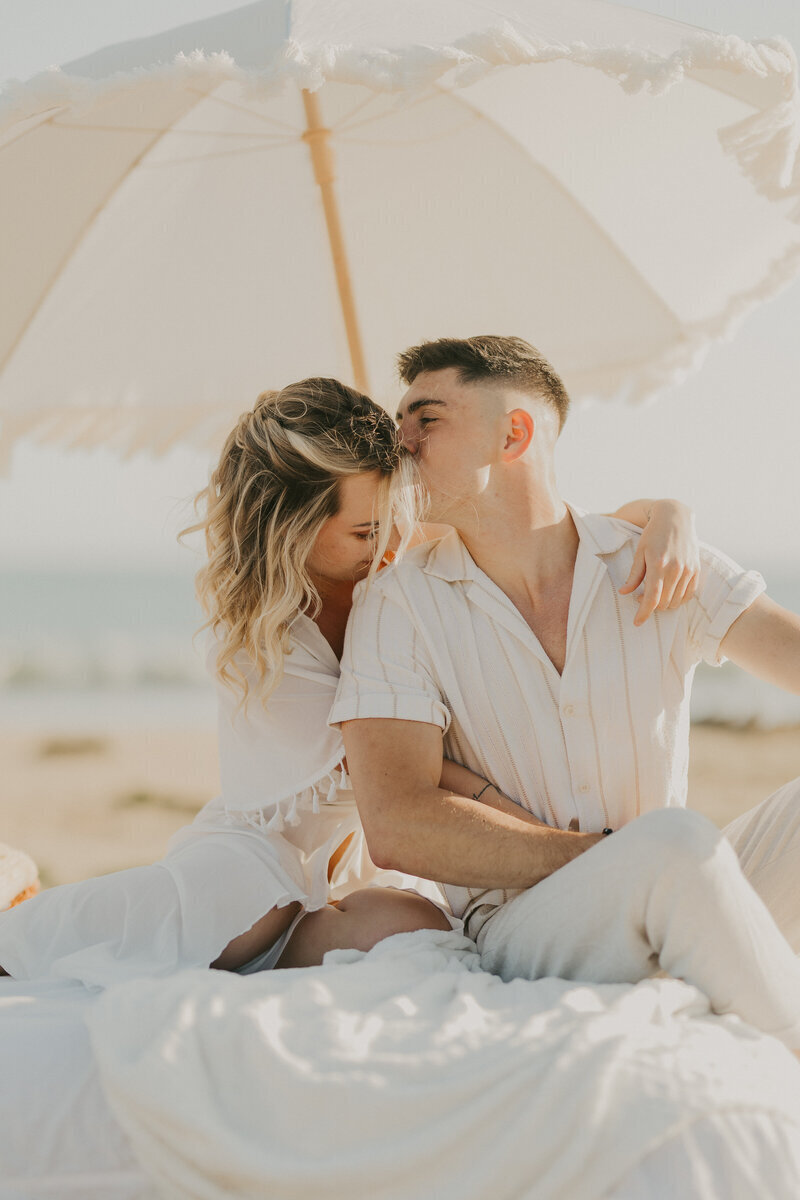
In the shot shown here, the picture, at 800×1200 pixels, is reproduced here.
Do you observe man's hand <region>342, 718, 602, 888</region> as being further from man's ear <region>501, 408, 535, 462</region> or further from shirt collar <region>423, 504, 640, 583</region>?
man's ear <region>501, 408, 535, 462</region>

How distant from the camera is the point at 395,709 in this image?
8.38 ft

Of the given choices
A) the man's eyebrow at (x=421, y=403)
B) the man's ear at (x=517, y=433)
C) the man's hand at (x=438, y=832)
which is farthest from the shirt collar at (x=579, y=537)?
the man's hand at (x=438, y=832)

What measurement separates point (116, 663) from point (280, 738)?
1741cm

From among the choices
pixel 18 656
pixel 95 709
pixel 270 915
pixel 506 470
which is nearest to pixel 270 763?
pixel 270 915

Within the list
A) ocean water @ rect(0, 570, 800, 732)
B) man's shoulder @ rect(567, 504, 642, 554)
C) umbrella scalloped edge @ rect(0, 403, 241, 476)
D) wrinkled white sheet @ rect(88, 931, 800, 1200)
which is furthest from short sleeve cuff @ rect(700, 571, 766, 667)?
ocean water @ rect(0, 570, 800, 732)

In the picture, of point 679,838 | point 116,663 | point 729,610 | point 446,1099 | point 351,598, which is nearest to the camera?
point 446,1099

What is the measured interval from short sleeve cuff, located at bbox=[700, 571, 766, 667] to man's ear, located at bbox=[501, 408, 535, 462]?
67cm

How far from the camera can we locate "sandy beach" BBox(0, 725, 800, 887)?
10.5 metres

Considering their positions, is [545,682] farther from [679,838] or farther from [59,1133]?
[59,1133]

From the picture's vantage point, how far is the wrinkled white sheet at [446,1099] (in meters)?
1.60

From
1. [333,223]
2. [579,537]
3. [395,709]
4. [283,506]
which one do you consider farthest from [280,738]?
[333,223]

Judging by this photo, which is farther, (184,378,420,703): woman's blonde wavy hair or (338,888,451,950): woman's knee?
(184,378,420,703): woman's blonde wavy hair

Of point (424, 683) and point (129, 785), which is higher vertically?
point (424, 683)

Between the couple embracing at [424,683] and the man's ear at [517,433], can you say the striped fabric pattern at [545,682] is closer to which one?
the couple embracing at [424,683]
